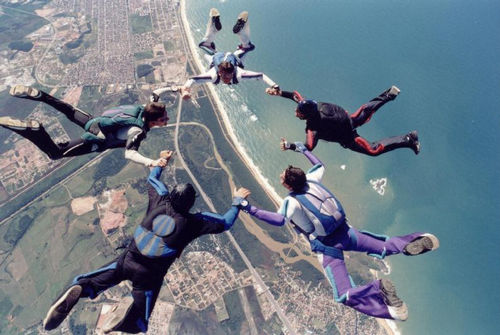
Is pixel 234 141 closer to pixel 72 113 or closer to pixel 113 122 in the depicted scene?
pixel 72 113

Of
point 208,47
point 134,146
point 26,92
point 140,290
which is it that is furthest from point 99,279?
point 208,47

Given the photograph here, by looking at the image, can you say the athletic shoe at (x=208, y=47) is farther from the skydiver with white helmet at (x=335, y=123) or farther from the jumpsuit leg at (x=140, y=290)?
the jumpsuit leg at (x=140, y=290)

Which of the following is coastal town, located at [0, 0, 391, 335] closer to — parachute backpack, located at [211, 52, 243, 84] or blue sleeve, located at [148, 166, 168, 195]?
blue sleeve, located at [148, 166, 168, 195]

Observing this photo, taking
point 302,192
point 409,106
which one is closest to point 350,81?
point 409,106

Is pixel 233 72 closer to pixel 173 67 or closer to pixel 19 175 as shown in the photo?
pixel 173 67

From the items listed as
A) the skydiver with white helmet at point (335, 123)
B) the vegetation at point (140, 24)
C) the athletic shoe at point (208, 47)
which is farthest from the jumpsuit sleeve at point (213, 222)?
the vegetation at point (140, 24)

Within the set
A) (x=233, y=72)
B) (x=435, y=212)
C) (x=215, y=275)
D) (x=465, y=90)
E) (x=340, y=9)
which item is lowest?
(x=215, y=275)
